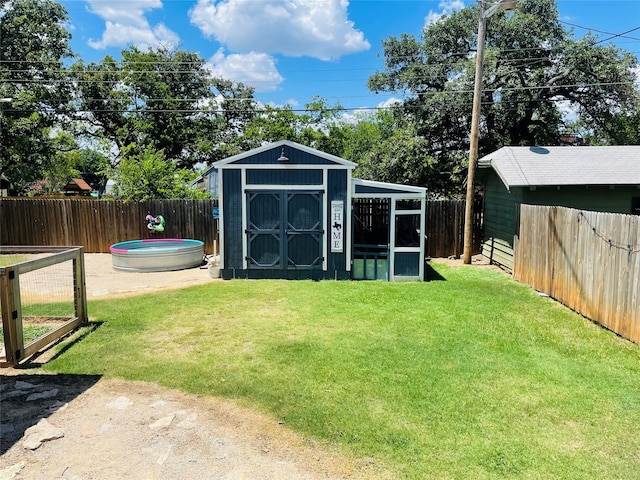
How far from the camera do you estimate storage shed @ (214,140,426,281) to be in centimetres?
947

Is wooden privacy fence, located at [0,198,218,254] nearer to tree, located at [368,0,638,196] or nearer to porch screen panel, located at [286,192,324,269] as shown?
porch screen panel, located at [286,192,324,269]

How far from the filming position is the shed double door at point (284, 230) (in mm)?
9570

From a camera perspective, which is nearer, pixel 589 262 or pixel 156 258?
pixel 589 262

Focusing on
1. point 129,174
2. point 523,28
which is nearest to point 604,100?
point 523,28

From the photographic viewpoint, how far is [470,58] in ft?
58.3

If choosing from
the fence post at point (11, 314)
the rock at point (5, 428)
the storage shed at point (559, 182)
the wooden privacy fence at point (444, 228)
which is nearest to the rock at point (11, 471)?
the rock at point (5, 428)

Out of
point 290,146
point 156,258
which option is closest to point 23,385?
point 290,146

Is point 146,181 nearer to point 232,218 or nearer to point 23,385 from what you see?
point 232,218

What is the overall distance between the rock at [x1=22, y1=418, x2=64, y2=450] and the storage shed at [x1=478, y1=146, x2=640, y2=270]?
9341 mm

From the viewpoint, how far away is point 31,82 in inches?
786

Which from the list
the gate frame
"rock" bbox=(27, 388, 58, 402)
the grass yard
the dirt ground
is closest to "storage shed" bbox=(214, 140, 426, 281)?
the grass yard

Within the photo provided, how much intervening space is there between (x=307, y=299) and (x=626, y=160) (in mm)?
9072

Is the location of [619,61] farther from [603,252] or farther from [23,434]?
[23,434]

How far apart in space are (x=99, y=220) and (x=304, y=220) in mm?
7687
